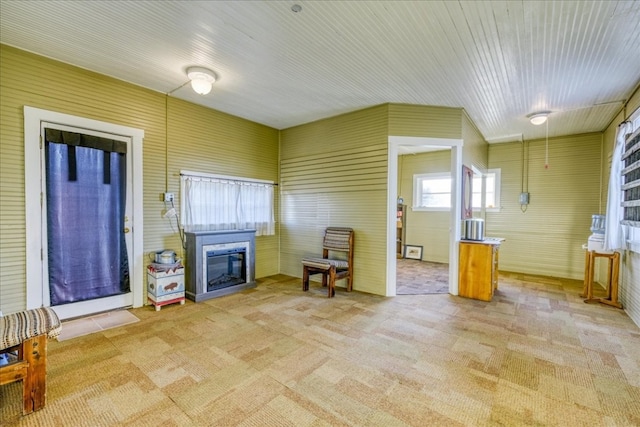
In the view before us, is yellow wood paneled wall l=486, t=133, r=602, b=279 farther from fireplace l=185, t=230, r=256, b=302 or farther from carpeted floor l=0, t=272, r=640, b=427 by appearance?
fireplace l=185, t=230, r=256, b=302

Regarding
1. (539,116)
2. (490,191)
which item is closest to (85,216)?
(539,116)

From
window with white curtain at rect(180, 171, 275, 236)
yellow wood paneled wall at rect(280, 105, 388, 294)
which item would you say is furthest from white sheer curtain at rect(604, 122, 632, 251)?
window with white curtain at rect(180, 171, 275, 236)

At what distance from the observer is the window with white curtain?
169 inches

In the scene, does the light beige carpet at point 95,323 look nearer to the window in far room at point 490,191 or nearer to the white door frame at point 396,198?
the white door frame at point 396,198

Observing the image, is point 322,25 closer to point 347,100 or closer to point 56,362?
point 347,100

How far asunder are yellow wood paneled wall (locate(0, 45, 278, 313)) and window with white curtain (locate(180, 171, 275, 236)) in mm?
160

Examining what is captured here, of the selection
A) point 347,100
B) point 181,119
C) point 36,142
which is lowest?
point 36,142

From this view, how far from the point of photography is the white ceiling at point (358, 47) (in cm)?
229

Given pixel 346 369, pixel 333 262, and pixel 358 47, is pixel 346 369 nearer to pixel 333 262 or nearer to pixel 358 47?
pixel 333 262

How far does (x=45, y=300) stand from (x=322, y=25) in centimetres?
399

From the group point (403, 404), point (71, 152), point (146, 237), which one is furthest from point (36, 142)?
point (403, 404)

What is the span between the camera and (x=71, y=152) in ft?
10.8

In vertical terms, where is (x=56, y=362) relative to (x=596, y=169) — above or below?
below

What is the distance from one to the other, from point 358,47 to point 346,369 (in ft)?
9.58
